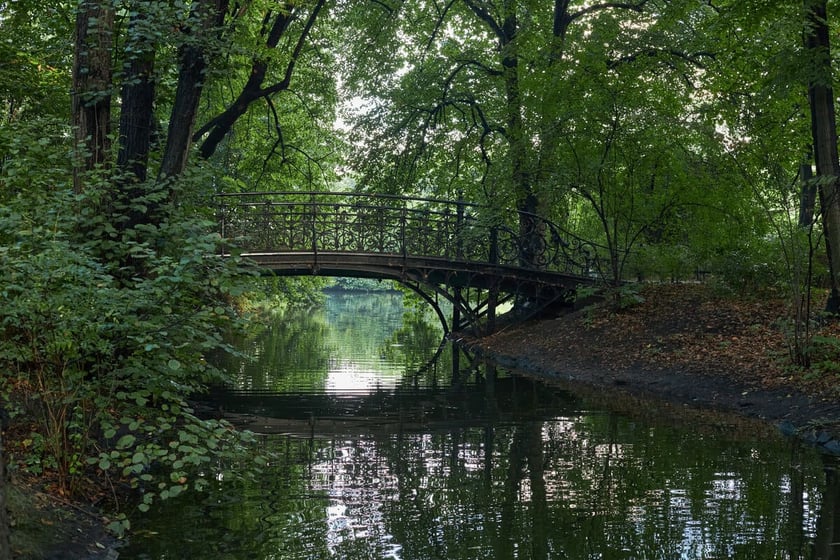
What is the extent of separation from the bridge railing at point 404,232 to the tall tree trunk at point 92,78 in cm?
823

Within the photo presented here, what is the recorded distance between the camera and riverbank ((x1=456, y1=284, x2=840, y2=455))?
10.6 metres

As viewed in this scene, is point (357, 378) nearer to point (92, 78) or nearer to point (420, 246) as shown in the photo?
point (420, 246)

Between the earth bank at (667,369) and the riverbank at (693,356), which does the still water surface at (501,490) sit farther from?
the riverbank at (693,356)

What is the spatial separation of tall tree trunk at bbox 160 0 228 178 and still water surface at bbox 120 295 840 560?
9.59 ft

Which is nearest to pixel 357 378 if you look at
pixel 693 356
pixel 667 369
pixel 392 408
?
pixel 392 408

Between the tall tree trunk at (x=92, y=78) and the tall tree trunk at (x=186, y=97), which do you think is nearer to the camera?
the tall tree trunk at (x=92, y=78)

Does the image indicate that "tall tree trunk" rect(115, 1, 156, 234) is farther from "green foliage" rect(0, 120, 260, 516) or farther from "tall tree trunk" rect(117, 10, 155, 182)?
"green foliage" rect(0, 120, 260, 516)

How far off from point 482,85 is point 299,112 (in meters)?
6.44

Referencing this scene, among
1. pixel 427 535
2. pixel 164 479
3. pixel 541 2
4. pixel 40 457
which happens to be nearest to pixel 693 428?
pixel 427 535

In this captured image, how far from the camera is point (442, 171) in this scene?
23.6m

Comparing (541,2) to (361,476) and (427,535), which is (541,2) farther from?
(427,535)

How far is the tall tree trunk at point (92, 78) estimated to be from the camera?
718 cm

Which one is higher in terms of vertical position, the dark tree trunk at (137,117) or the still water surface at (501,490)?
the dark tree trunk at (137,117)

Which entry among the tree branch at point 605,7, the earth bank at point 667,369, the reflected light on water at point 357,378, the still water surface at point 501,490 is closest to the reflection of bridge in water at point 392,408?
the still water surface at point 501,490
